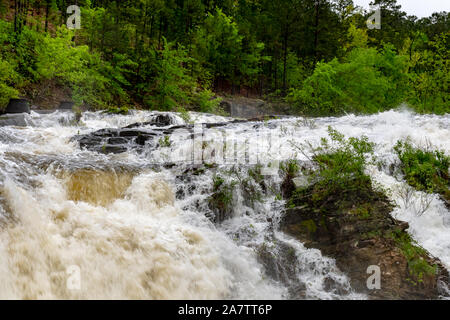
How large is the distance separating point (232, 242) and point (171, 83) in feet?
51.8

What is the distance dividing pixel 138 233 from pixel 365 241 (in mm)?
3593

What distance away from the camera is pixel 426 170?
676 centimetres

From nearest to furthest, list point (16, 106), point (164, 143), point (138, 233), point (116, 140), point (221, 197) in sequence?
point (138, 233), point (221, 197), point (164, 143), point (116, 140), point (16, 106)

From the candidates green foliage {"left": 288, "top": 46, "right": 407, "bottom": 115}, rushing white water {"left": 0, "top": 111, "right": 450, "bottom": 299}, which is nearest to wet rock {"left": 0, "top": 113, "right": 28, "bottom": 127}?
rushing white water {"left": 0, "top": 111, "right": 450, "bottom": 299}

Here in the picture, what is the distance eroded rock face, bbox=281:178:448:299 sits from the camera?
4602 millimetres

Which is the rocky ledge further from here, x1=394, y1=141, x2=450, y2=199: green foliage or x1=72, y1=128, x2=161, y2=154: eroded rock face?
x1=394, y1=141, x2=450, y2=199: green foliage

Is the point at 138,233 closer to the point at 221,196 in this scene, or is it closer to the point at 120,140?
the point at 221,196

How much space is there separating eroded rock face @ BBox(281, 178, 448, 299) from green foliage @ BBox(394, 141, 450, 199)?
1.50 metres

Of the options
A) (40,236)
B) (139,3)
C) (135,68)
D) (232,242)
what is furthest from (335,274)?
(139,3)

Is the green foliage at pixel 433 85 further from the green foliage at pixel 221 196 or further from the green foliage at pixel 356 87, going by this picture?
the green foliage at pixel 221 196

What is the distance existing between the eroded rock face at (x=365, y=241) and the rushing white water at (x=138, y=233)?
260 millimetres

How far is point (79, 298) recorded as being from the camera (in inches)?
147

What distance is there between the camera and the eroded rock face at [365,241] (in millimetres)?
4602

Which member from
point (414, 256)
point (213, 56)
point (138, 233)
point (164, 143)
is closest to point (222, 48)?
point (213, 56)
